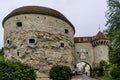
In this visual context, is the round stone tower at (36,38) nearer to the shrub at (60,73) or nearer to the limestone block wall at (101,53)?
the limestone block wall at (101,53)

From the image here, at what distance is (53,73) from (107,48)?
1753 cm

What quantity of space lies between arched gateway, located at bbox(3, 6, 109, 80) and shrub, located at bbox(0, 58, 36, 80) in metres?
8.53

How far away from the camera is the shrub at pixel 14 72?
26031mm

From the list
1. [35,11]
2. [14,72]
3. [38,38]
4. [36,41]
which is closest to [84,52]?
[38,38]

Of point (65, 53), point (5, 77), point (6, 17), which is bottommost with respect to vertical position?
point (5, 77)

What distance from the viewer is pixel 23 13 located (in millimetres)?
37875

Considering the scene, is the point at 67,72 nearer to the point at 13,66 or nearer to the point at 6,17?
the point at 13,66

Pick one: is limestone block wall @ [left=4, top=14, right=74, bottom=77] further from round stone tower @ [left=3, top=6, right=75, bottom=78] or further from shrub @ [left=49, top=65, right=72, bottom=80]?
shrub @ [left=49, top=65, right=72, bottom=80]

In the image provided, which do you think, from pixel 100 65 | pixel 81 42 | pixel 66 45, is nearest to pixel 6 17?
pixel 66 45

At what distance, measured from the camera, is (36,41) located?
37.2m

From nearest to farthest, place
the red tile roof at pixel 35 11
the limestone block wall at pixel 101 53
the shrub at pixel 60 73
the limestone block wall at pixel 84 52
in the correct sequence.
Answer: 1. the shrub at pixel 60 73
2. the red tile roof at pixel 35 11
3. the limestone block wall at pixel 101 53
4. the limestone block wall at pixel 84 52

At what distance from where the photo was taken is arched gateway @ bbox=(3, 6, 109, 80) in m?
36.7

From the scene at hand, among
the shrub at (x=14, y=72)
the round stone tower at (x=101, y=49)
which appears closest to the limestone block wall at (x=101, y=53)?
the round stone tower at (x=101, y=49)

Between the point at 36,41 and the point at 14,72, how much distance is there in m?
11.2
